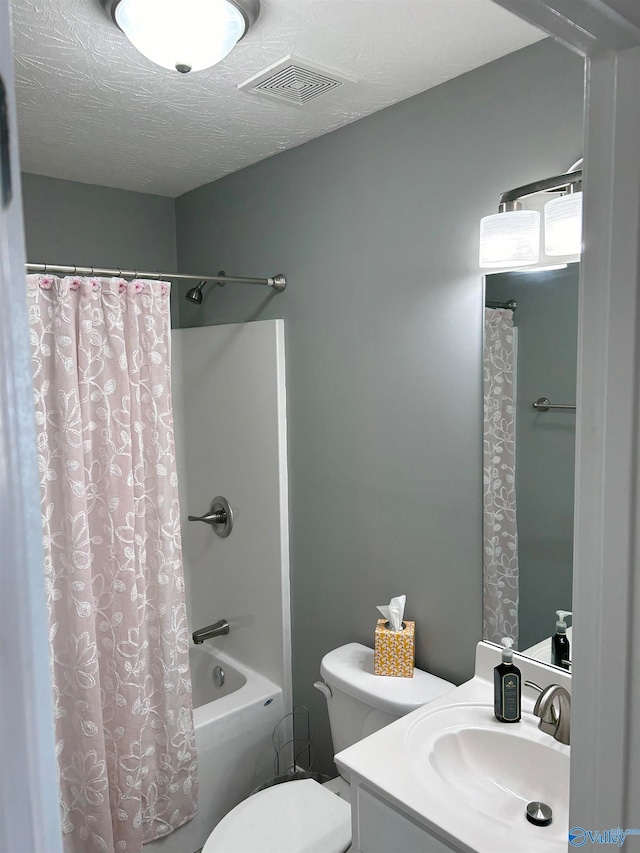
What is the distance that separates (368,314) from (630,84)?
139 centimetres

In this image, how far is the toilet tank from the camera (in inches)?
72.6

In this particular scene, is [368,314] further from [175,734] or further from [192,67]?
[175,734]

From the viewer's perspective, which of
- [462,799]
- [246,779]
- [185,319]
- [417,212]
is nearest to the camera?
[462,799]

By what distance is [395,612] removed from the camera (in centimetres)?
198

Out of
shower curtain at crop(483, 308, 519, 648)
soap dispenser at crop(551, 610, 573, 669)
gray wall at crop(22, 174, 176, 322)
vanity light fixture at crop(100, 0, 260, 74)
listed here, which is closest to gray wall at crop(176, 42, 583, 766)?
shower curtain at crop(483, 308, 519, 648)

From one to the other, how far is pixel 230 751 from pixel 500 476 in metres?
1.42

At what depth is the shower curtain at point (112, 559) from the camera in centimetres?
183

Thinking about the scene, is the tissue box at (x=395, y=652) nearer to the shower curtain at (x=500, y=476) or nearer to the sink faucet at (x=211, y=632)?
the shower curtain at (x=500, y=476)

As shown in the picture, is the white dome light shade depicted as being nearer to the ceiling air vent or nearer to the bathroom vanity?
the ceiling air vent

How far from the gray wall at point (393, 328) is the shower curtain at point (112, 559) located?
1.76 ft

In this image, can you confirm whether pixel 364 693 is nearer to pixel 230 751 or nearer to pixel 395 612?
pixel 395 612

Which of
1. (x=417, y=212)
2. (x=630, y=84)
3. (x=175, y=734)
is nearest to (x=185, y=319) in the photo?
(x=417, y=212)

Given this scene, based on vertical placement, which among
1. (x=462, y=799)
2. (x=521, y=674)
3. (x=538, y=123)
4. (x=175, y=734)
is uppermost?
(x=538, y=123)

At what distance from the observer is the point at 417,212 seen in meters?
1.94
